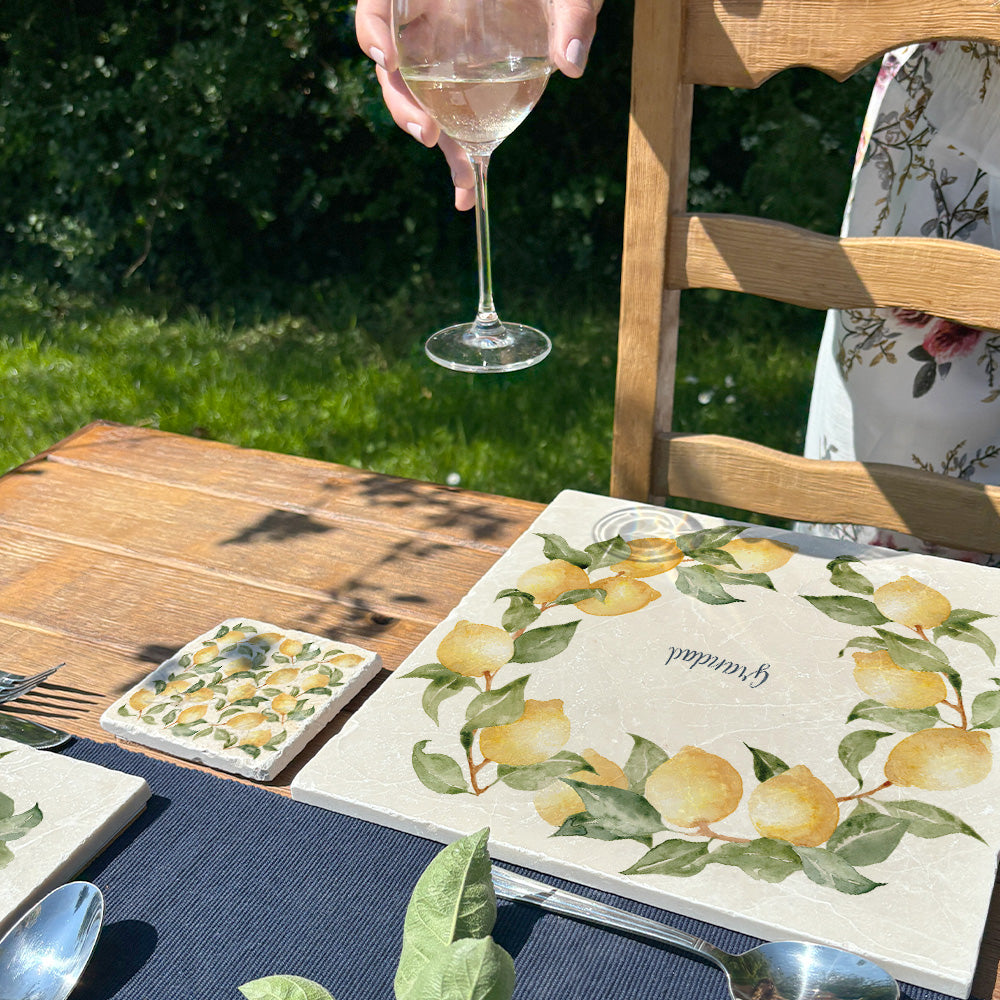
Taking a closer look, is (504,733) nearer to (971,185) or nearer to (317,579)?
(317,579)

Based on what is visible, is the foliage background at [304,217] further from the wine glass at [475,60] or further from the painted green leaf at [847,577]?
the wine glass at [475,60]

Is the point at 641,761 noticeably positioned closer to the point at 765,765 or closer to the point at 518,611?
the point at 765,765

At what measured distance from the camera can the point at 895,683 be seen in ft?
2.83

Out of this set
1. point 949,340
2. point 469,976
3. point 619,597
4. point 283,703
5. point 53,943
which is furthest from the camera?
point 949,340

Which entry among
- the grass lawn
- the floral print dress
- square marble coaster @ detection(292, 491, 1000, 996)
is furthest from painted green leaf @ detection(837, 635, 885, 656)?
the grass lawn

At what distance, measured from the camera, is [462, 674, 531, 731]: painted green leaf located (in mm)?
835

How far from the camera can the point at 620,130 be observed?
14.0ft

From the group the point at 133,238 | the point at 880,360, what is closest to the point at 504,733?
the point at 880,360

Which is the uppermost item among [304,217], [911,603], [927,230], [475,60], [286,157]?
[475,60]

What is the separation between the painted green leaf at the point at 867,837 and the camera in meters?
0.71

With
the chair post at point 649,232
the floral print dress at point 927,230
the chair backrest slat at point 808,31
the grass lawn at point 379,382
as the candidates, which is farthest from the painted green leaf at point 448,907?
the grass lawn at point 379,382

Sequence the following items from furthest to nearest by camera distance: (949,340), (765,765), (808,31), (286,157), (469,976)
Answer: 1. (286,157)
2. (949,340)
3. (808,31)
4. (765,765)
5. (469,976)

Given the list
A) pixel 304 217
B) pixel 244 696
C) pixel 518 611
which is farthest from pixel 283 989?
pixel 304 217

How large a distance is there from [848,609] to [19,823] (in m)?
0.65
